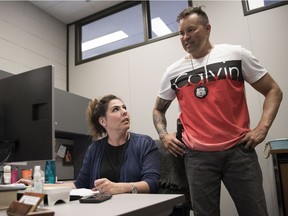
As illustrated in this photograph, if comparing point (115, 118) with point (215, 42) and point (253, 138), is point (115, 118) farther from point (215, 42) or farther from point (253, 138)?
point (215, 42)

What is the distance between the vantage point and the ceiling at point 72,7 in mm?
3582

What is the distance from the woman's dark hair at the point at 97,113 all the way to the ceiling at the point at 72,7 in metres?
2.18

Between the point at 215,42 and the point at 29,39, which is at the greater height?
the point at 29,39

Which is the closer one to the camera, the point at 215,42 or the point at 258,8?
the point at 258,8

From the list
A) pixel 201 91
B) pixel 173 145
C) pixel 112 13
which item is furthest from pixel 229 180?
pixel 112 13

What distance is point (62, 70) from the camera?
3.86 metres

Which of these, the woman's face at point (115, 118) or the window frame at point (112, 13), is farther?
the window frame at point (112, 13)

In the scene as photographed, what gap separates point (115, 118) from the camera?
5.99ft

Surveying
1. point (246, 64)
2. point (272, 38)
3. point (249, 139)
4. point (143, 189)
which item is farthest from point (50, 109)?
point (272, 38)

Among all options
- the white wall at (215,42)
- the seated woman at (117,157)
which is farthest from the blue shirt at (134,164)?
the white wall at (215,42)

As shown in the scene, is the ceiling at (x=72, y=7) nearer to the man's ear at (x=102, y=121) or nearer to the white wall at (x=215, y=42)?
the white wall at (x=215, y=42)

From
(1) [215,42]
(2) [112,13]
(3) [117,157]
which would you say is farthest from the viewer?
(2) [112,13]

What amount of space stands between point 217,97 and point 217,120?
5.0 inches

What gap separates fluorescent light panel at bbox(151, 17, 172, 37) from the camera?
3328 mm
